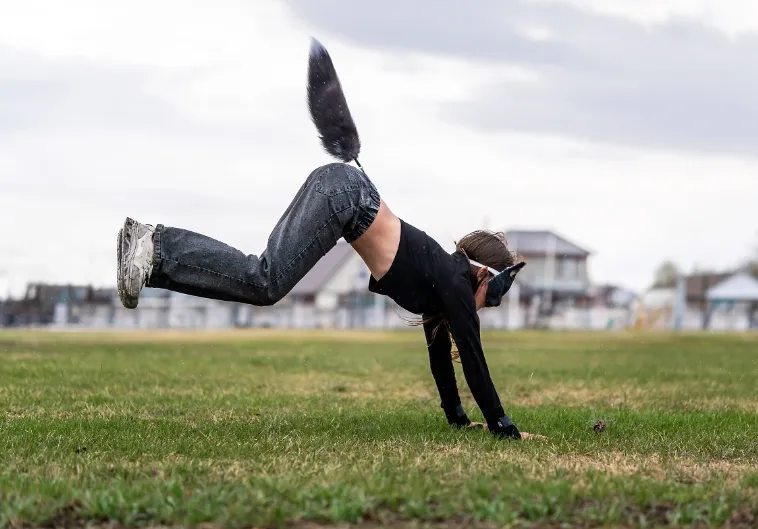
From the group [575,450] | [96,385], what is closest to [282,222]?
[575,450]

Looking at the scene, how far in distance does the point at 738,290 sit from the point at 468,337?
89206 mm

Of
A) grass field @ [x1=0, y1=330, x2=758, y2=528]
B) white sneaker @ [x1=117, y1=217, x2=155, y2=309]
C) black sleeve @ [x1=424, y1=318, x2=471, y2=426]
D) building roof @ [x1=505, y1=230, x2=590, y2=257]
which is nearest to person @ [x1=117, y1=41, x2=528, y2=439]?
white sneaker @ [x1=117, y1=217, x2=155, y2=309]

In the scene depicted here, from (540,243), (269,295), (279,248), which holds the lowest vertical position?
(269,295)

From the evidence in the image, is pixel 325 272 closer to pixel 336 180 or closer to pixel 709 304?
pixel 709 304

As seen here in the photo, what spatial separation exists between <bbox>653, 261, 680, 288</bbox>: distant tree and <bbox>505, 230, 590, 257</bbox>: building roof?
3362cm

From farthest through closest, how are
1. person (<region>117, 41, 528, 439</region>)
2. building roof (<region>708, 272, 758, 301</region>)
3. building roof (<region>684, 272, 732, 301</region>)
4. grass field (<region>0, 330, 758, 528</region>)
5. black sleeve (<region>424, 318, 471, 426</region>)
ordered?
1. building roof (<region>684, 272, 732, 301</region>)
2. building roof (<region>708, 272, 758, 301</region>)
3. black sleeve (<region>424, 318, 471, 426</region>)
4. person (<region>117, 41, 528, 439</region>)
5. grass field (<region>0, 330, 758, 528</region>)

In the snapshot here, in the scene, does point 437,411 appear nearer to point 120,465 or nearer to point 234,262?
point 234,262

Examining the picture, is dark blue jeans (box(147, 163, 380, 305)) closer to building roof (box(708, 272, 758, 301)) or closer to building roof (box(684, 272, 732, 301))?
building roof (box(708, 272, 758, 301))

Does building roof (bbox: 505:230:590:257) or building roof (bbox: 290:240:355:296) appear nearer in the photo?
building roof (bbox: 290:240:355:296)

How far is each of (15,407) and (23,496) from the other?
15.4 ft

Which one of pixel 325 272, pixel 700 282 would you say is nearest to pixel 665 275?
pixel 700 282

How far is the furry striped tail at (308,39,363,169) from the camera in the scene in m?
6.29

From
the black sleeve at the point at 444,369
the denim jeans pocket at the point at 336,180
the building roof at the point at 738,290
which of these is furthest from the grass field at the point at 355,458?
the building roof at the point at 738,290

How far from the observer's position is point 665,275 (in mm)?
126000
